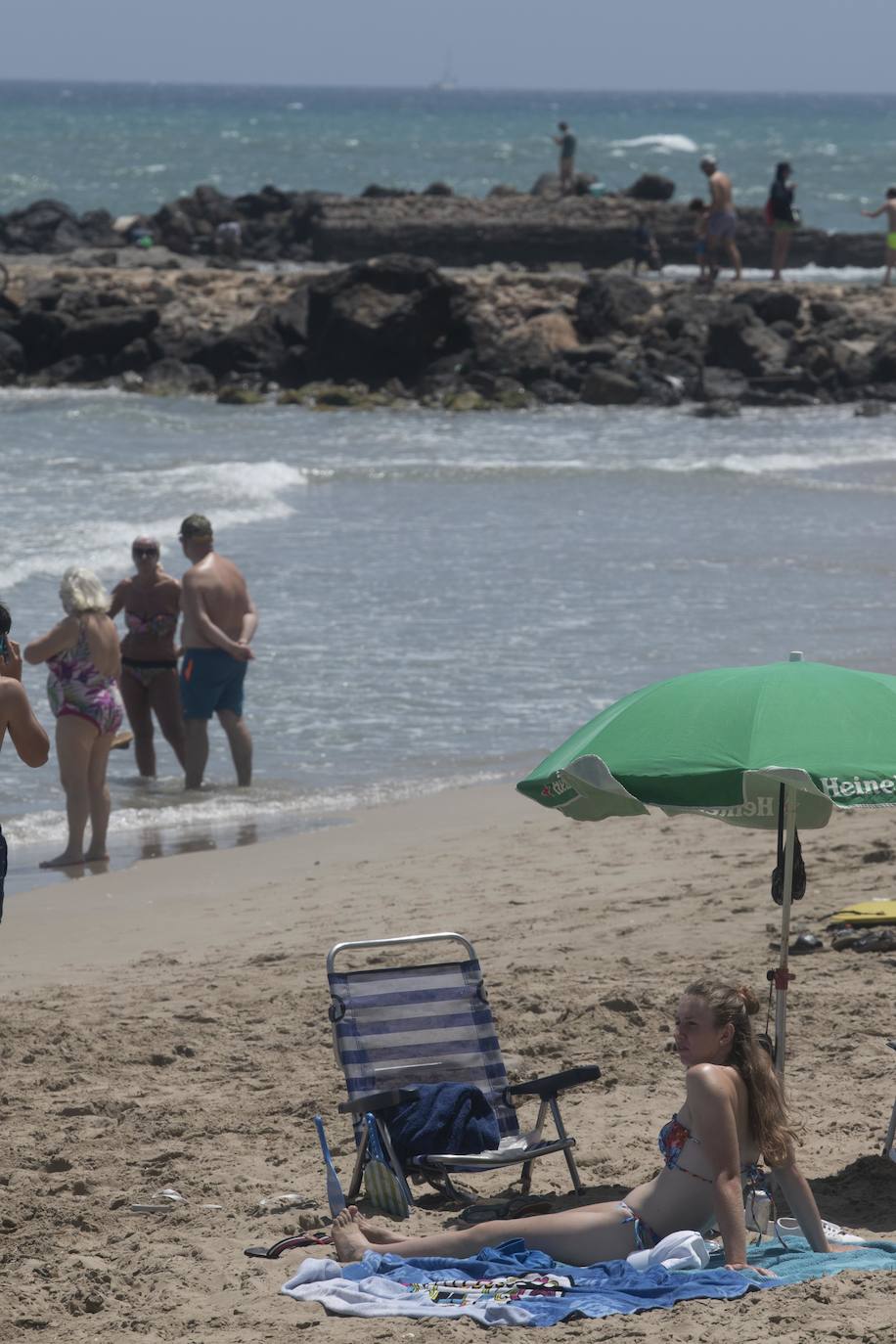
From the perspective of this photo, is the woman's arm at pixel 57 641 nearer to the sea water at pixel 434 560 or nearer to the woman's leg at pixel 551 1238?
the sea water at pixel 434 560

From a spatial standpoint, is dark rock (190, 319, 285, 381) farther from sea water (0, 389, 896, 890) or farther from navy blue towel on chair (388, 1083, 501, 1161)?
navy blue towel on chair (388, 1083, 501, 1161)

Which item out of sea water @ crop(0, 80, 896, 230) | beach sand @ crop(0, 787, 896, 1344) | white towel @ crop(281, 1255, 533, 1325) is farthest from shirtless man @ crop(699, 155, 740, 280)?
sea water @ crop(0, 80, 896, 230)

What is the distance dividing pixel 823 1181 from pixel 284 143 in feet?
307

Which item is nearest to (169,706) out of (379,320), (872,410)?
(872,410)

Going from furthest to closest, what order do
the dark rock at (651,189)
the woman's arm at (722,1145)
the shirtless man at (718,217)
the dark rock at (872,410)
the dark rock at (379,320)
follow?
the dark rock at (651,189) → the dark rock at (379,320) → the shirtless man at (718,217) → the dark rock at (872,410) → the woman's arm at (722,1145)

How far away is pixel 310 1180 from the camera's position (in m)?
5.43

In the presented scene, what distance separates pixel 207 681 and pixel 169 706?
533 millimetres

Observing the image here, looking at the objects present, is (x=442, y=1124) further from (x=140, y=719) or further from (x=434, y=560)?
(x=434, y=560)

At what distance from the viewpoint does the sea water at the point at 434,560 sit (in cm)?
1087

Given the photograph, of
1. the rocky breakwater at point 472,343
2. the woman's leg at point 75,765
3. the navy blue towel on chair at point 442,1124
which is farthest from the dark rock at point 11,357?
the navy blue towel on chair at point 442,1124

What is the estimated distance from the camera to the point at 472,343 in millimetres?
30047

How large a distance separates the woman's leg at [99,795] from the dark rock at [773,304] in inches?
901

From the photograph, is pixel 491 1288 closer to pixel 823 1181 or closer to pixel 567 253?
pixel 823 1181

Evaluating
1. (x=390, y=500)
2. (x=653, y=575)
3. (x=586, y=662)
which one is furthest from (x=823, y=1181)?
(x=390, y=500)
